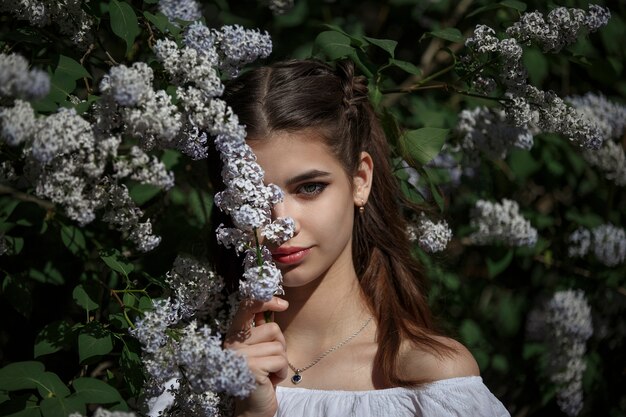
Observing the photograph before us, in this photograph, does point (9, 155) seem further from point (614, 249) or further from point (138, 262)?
point (614, 249)

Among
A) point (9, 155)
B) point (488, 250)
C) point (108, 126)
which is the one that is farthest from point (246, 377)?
point (488, 250)

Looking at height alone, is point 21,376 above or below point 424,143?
below

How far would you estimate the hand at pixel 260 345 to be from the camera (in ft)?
6.35

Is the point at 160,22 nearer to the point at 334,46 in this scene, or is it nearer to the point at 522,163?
the point at 334,46

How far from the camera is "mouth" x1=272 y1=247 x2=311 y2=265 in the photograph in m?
2.11

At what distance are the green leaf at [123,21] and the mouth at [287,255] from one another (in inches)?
25.7

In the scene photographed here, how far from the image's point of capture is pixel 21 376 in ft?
6.13

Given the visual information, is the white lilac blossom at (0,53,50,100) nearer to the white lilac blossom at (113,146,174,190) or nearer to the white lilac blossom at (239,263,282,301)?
the white lilac blossom at (113,146,174,190)

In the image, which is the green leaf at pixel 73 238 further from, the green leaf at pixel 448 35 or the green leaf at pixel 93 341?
the green leaf at pixel 448 35

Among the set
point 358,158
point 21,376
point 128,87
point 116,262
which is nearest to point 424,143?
point 358,158

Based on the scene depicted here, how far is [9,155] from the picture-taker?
1.82 m

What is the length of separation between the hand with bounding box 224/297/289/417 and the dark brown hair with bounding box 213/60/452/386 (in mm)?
404

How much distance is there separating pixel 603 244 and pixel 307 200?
5.26 feet

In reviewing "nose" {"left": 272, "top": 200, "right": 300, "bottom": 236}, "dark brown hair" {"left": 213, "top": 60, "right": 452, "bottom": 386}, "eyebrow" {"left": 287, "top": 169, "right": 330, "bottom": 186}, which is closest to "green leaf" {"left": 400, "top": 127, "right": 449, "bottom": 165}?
"dark brown hair" {"left": 213, "top": 60, "right": 452, "bottom": 386}
